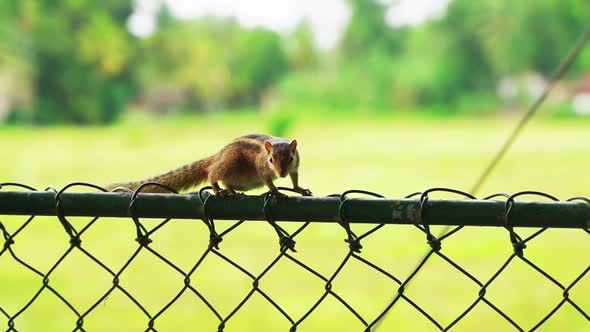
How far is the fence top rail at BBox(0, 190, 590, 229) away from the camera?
409 millimetres

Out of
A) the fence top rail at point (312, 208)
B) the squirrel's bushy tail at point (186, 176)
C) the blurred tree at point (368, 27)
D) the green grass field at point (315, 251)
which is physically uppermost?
the fence top rail at point (312, 208)

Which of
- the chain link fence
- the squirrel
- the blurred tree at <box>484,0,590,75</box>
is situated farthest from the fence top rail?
the blurred tree at <box>484,0,590,75</box>

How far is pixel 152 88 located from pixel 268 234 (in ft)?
22.5

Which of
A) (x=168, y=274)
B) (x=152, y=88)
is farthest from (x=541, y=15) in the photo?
(x=168, y=274)

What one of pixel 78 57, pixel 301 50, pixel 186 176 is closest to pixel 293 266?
pixel 186 176

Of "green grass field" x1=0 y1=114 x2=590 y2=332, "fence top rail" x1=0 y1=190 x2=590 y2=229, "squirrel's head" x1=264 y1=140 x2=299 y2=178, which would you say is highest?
"fence top rail" x1=0 y1=190 x2=590 y2=229

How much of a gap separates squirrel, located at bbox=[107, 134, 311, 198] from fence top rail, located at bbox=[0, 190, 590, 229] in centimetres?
20

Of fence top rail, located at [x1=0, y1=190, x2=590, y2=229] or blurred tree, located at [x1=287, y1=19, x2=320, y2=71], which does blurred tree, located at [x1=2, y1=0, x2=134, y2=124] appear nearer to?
blurred tree, located at [x1=287, y1=19, x2=320, y2=71]

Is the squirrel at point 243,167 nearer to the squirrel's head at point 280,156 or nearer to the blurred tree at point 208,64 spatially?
the squirrel's head at point 280,156

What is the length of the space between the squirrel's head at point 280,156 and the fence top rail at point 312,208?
23cm

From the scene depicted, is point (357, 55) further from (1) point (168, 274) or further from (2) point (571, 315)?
(2) point (571, 315)

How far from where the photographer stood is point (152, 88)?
12.5m

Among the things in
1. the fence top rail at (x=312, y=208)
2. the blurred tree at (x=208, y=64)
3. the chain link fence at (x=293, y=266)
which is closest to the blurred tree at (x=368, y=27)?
the blurred tree at (x=208, y=64)

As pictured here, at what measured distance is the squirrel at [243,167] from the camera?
69 centimetres
